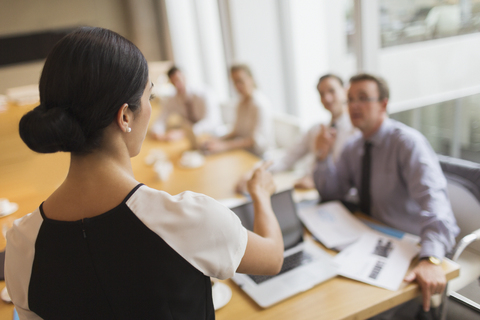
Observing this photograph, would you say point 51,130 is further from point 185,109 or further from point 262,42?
point 262,42

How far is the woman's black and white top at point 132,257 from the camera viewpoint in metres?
0.74

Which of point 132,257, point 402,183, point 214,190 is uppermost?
point 132,257

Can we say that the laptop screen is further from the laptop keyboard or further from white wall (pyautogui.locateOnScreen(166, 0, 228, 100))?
white wall (pyautogui.locateOnScreen(166, 0, 228, 100))

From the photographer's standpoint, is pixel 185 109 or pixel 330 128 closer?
pixel 330 128

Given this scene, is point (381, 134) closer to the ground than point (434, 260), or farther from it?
farther from it

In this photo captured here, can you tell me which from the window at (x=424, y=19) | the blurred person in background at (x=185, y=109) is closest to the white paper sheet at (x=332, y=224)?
the window at (x=424, y=19)

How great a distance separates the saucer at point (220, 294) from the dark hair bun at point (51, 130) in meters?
0.78

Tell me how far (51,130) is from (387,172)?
5.19 feet

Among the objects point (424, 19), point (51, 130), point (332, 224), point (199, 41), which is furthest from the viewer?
point (199, 41)

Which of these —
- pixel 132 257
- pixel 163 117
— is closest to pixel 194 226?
pixel 132 257

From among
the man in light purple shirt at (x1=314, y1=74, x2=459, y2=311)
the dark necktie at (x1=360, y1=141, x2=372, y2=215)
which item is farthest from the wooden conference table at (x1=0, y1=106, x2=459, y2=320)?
the dark necktie at (x1=360, y1=141, x2=372, y2=215)

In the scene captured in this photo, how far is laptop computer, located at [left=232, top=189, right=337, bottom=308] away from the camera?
1.31 metres

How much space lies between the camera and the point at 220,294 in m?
1.33

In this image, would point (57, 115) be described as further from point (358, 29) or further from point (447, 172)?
point (358, 29)
